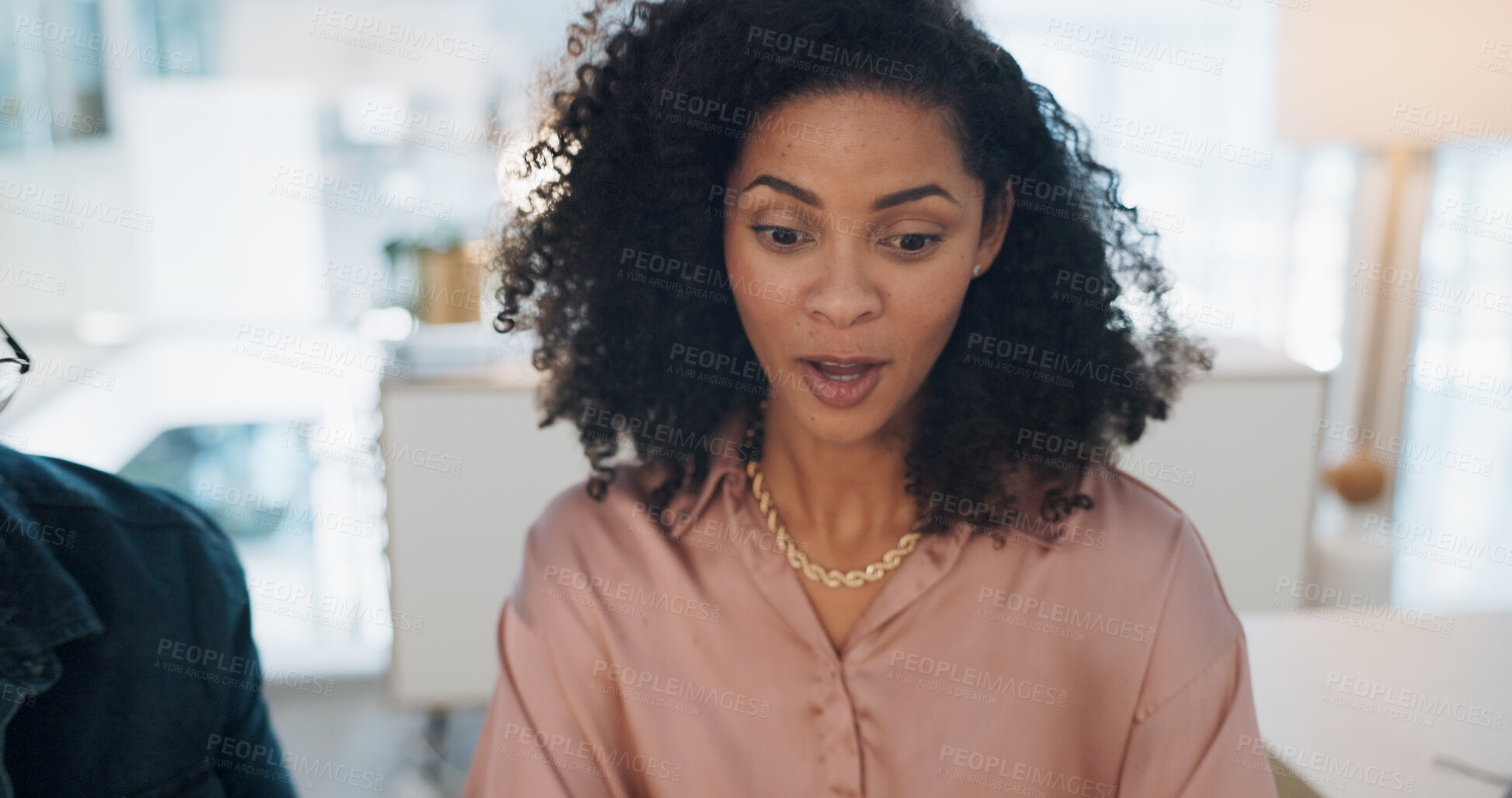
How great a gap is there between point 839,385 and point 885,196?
0.57 ft

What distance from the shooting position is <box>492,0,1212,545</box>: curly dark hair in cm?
96

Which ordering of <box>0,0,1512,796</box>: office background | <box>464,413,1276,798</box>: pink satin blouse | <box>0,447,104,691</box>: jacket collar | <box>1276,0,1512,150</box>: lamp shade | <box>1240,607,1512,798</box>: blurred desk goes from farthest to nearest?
<box>0,0,1512,796</box>: office background → <box>1276,0,1512,150</box>: lamp shade → <box>1240,607,1512,798</box>: blurred desk → <box>464,413,1276,798</box>: pink satin blouse → <box>0,447,104,691</box>: jacket collar

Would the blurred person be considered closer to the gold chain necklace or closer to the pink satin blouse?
the pink satin blouse

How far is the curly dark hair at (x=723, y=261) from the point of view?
96 centimetres

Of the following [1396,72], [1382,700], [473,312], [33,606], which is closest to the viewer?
[33,606]

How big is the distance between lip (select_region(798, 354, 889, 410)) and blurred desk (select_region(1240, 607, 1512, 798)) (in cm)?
67

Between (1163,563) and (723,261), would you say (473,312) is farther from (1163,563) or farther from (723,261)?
(1163,563)

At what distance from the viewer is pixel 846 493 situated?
1104 mm

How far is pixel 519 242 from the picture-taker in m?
1.17

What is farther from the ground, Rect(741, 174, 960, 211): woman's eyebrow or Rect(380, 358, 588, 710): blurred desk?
Rect(741, 174, 960, 211): woman's eyebrow

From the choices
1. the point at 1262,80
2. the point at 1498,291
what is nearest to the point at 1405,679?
the point at 1498,291

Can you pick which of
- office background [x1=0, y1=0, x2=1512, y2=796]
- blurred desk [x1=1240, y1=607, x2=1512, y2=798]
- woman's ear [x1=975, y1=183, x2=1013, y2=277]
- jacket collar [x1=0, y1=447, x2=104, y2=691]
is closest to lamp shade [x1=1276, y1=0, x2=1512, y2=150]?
office background [x1=0, y1=0, x2=1512, y2=796]

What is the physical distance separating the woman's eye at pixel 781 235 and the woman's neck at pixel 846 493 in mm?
208

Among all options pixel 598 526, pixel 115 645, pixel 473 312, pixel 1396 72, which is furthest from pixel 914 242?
pixel 473 312
